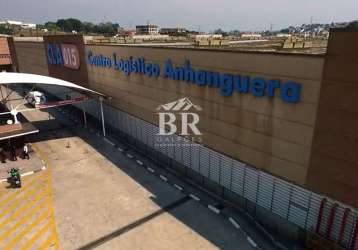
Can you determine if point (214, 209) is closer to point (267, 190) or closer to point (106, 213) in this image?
point (267, 190)

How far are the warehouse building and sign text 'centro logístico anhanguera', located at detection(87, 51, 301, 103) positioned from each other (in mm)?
66

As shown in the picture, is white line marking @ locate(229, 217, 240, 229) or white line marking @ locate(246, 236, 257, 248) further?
white line marking @ locate(229, 217, 240, 229)

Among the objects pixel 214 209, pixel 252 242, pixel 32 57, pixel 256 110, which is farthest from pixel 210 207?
pixel 32 57

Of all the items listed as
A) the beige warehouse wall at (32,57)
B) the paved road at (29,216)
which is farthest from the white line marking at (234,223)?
the beige warehouse wall at (32,57)

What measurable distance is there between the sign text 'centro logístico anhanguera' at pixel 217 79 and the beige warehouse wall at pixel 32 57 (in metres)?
25.3

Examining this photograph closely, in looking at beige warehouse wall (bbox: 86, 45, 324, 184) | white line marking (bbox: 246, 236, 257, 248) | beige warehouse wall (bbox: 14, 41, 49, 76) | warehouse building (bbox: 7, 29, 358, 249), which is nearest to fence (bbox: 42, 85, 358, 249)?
warehouse building (bbox: 7, 29, 358, 249)

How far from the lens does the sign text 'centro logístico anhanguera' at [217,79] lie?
52.9ft

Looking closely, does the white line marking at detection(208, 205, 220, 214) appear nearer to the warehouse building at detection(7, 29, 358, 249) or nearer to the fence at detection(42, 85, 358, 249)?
the warehouse building at detection(7, 29, 358, 249)

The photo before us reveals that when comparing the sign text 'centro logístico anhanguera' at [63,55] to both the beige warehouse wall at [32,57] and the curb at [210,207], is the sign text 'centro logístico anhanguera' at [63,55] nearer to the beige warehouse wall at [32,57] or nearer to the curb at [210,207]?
the beige warehouse wall at [32,57]

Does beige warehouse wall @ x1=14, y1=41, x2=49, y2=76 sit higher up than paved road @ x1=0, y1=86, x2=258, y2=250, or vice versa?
beige warehouse wall @ x1=14, y1=41, x2=49, y2=76

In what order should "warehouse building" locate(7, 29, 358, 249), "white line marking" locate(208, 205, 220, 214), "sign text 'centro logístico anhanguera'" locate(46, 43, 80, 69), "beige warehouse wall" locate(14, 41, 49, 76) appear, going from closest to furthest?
"warehouse building" locate(7, 29, 358, 249)
"white line marking" locate(208, 205, 220, 214)
"sign text 'centro logístico anhanguera'" locate(46, 43, 80, 69)
"beige warehouse wall" locate(14, 41, 49, 76)

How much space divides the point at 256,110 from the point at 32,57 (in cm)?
4978

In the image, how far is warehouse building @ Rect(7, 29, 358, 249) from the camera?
46.7ft

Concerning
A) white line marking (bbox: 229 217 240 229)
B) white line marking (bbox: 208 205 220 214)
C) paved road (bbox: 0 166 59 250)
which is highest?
paved road (bbox: 0 166 59 250)
